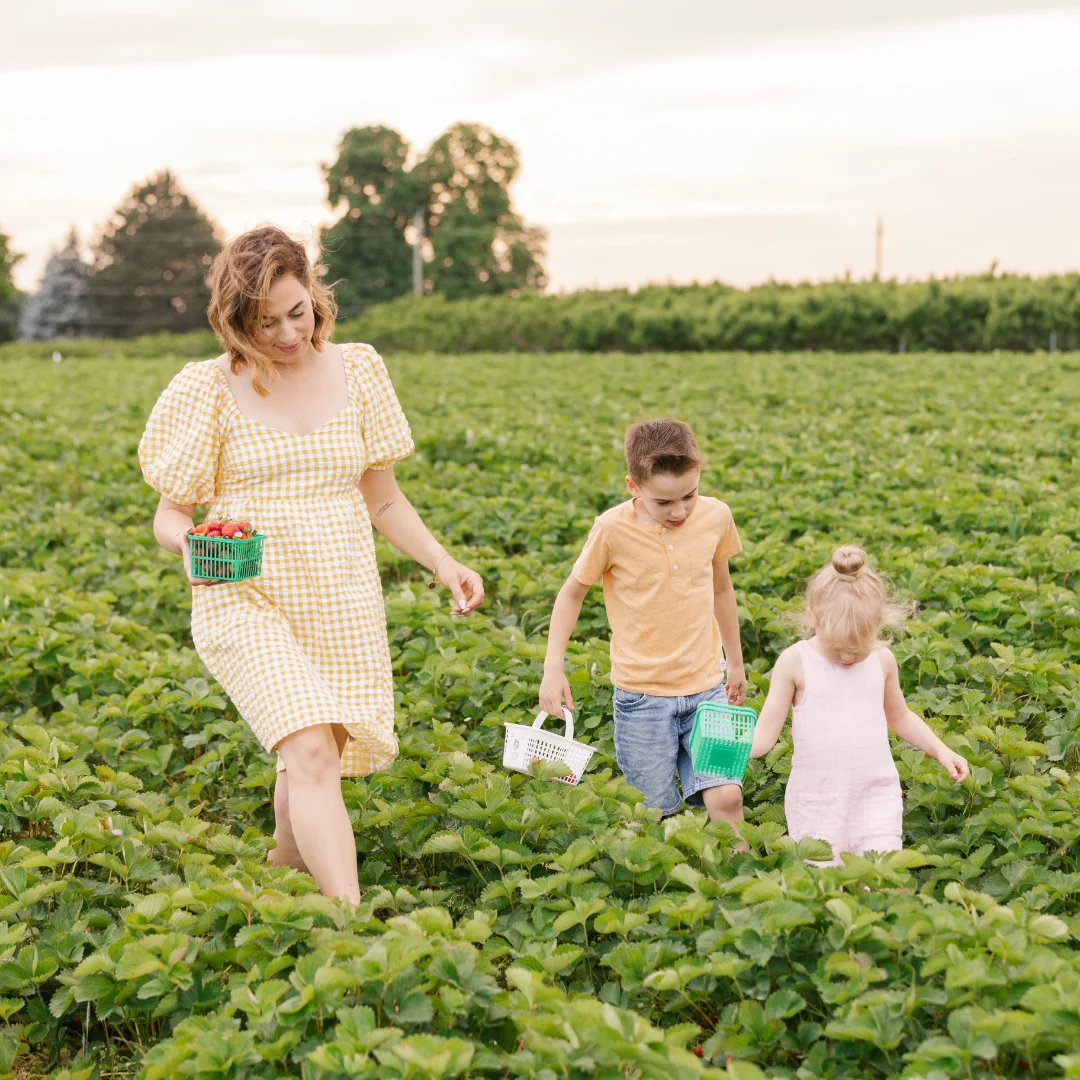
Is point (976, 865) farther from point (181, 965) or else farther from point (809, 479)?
point (809, 479)

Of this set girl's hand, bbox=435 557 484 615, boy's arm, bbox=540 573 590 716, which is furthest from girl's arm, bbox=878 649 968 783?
girl's hand, bbox=435 557 484 615

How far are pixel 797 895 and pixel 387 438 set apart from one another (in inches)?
68.5

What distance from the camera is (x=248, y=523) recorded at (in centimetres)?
344

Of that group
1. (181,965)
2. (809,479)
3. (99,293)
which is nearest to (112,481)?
(809,479)

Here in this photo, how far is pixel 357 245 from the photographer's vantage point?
58.8 metres

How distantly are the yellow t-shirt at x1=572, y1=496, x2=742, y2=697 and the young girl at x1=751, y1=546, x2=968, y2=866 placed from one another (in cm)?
46

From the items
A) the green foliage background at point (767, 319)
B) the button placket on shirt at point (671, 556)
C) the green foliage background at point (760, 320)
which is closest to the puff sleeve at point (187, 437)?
the button placket on shirt at point (671, 556)

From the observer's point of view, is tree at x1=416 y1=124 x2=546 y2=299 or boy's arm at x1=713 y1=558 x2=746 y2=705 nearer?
boy's arm at x1=713 y1=558 x2=746 y2=705

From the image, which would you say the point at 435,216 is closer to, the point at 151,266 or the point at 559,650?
the point at 151,266

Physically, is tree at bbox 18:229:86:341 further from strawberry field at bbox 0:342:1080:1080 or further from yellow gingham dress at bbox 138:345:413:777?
yellow gingham dress at bbox 138:345:413:777

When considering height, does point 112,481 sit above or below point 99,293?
below

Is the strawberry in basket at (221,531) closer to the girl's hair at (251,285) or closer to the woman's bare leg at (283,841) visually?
the girl's hair at (251,285)

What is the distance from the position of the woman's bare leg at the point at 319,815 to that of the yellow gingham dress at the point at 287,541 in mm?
155

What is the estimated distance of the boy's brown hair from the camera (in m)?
3.52
